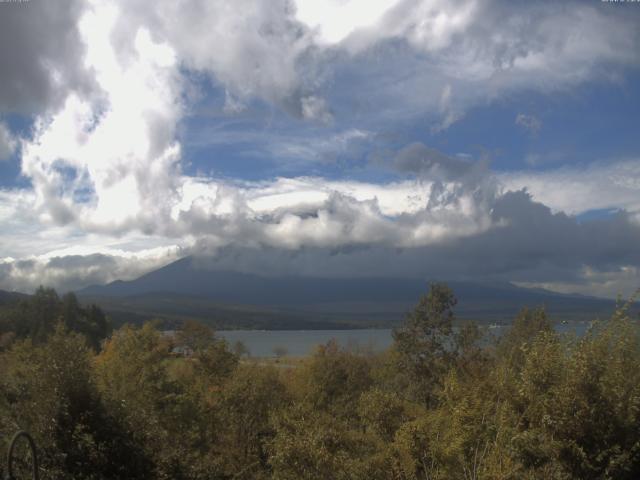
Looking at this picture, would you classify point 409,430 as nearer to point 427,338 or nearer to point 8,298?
point 427,338

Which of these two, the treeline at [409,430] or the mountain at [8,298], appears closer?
the treeline at [409,430]

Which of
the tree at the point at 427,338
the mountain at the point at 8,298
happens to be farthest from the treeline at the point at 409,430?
the mountain at the point at 8,298

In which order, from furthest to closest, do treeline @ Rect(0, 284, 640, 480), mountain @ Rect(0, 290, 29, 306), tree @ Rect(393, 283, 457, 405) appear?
mountain @ Rect(0, 290, 29, 306) → tree @ Rect(393, 283, 457, 405) → treeline @ Rect(0, 284, 640, 480)

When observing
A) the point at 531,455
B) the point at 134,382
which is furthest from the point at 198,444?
the point at 531,455

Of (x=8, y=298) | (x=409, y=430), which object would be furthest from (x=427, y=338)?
(x=8, y=298)

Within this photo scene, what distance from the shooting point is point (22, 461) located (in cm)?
1494

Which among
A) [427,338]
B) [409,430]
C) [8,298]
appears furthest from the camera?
[8,298]

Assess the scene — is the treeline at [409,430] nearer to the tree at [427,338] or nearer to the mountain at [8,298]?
the tree at [427,338]

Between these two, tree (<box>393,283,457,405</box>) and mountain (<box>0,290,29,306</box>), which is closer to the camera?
tree (<box>393,283,457,405</box>)

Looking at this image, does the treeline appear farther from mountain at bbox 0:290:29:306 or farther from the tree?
mountain at bbox 0:290:29:306

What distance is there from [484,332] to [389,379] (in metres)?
8.18

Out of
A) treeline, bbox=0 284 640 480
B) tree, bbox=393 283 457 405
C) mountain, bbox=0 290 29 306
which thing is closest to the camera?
treeline, bbox=0 284 640 480

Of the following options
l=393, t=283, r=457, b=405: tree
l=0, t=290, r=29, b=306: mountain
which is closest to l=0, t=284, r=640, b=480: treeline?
l=393, t=283, r=457, b=405: tree

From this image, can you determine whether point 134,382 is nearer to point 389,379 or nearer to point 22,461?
point 22,461
